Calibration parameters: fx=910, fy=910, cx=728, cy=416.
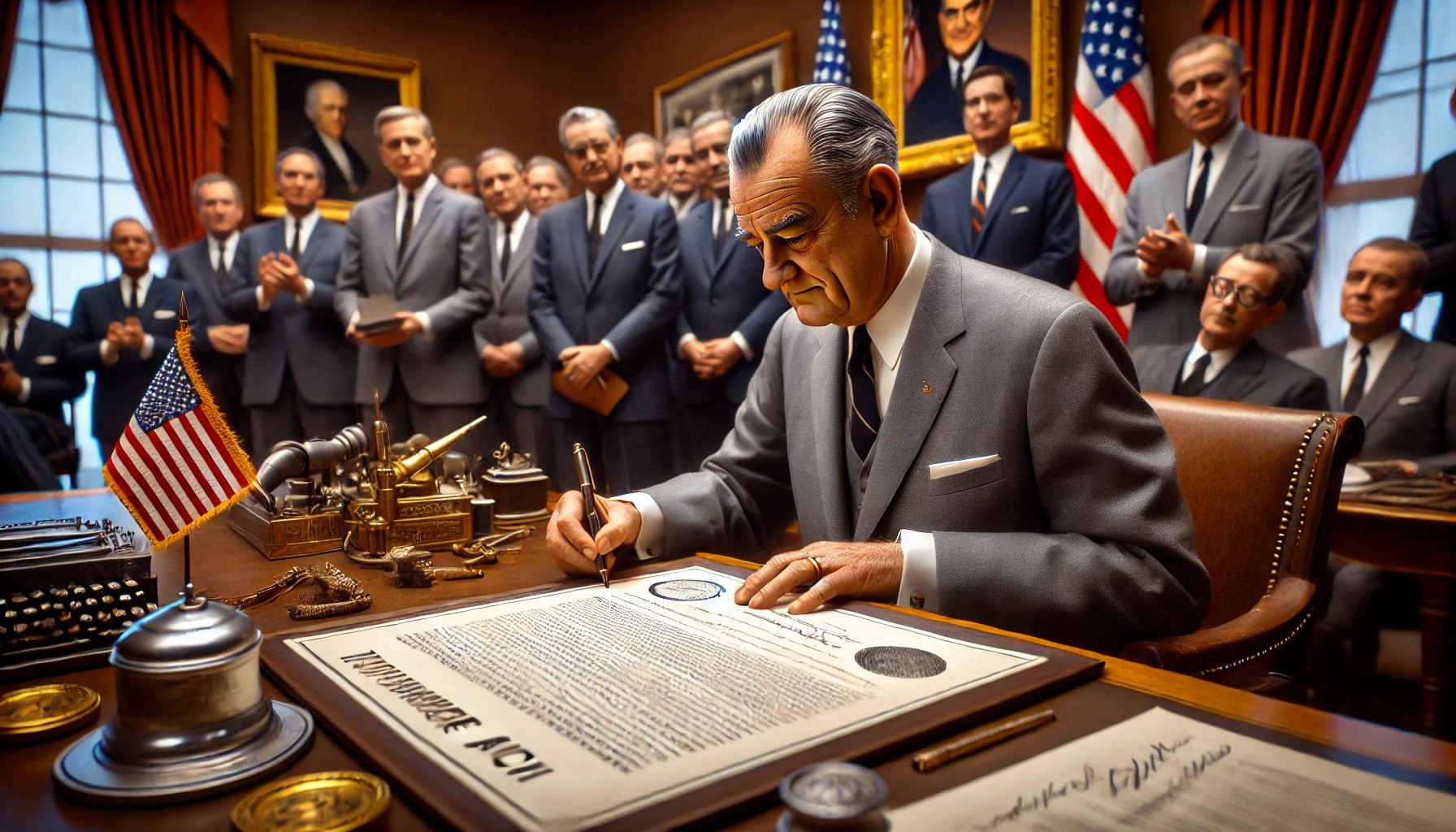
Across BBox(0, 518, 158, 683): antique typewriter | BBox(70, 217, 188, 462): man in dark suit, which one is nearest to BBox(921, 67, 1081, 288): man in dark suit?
BBox(0, 518, 158, 683): antique typewriter

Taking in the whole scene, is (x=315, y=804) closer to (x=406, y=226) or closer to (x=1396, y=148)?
(x=406, y=226)

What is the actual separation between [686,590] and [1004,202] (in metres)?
3.82

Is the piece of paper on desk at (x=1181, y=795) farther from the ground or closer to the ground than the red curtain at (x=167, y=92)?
closer to the ground

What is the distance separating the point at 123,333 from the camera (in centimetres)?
641

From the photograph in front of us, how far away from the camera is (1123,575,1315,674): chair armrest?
4.59 ft

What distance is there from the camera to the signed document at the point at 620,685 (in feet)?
2.67

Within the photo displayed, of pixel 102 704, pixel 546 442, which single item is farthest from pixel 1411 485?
pixel 546 442

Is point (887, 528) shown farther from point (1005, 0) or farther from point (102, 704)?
point (1005, 0)

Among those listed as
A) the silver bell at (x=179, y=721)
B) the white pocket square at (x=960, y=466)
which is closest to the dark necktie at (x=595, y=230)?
the white pocket square at (x=960, y=466)

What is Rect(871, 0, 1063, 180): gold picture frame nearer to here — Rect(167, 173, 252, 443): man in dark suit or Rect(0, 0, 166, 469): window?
Rect(167, 173, 252, 443): man in dark suit

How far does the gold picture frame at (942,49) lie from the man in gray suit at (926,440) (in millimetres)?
4149

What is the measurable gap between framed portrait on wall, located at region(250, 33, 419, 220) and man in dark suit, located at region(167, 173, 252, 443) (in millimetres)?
1834

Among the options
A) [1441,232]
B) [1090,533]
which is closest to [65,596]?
[1090,533]

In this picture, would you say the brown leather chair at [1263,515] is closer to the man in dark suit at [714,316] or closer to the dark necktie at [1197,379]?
the dark necktie at [1197,379]
